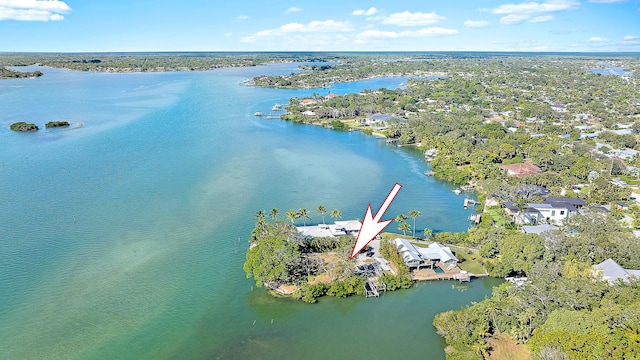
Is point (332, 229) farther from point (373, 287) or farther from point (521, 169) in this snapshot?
point (521, 169)

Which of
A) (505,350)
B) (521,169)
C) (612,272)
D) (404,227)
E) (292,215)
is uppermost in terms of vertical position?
(521,169)

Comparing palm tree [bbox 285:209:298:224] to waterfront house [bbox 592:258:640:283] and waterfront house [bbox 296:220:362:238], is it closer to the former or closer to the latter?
waterfront house [bbox 296:220:362:238]

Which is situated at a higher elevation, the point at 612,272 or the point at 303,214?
the point at 303,214

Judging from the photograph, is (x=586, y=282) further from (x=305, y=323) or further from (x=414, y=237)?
(x=305, y=323)

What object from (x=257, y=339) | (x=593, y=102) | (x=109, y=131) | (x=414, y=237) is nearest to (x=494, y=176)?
(x=414, y=237)

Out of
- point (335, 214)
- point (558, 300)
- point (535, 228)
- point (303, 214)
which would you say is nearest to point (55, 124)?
point (303, 214)

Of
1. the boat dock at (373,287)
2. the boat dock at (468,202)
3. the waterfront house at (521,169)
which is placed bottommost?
the boat dock at (373,287)

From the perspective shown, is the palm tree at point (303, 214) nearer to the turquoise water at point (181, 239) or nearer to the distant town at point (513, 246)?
the distant town at point (513, 246)

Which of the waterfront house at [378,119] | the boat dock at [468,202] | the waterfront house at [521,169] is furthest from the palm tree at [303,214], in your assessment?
the waterfront house at [378,119]

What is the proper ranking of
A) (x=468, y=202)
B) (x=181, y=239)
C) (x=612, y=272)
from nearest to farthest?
1. (x=612, y=272)
2. (x=181, y=239)
3. (x=468, y=202)
